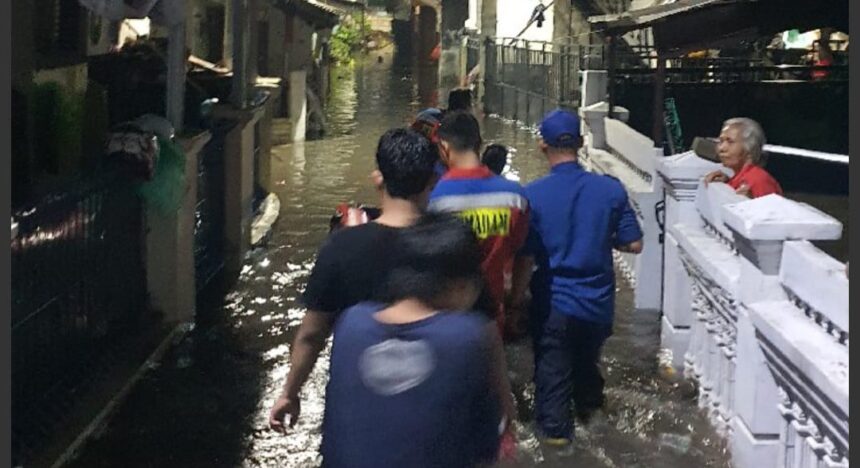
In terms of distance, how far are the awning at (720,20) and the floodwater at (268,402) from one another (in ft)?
11.9

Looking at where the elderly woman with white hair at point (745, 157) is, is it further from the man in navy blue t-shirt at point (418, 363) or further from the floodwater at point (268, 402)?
the man in navy blue t-shirt at point (418, 363)

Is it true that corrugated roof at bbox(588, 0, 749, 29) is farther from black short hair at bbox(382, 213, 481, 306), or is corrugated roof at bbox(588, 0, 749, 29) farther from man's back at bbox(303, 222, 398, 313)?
black short hair at bbox(382, 213, 481, 306)

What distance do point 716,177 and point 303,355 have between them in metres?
3.74

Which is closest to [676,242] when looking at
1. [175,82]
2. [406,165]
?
[175,82]

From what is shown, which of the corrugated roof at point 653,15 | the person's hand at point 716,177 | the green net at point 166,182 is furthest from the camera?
the corrugated roof at point 653,15

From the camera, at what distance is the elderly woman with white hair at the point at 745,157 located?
662cm

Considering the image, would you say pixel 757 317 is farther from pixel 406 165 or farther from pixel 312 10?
pixel 312 10

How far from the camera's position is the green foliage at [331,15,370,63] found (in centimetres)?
5056

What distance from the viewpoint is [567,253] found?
19.2 feet

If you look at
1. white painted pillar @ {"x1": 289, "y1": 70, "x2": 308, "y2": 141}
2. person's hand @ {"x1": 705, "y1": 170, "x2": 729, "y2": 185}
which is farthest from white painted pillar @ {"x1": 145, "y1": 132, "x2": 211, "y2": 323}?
white painted pillar @ {"x1": 289, "y1": 70, "x2": 308, "y2": 141}

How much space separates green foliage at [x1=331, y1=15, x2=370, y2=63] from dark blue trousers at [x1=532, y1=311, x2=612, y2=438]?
39.5 m

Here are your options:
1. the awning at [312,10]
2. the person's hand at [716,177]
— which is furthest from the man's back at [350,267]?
the awning at [312,10]

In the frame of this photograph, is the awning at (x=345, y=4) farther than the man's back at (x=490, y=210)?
Yes

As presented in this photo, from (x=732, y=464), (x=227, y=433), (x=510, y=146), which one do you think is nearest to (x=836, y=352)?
(x=732, y=464)
